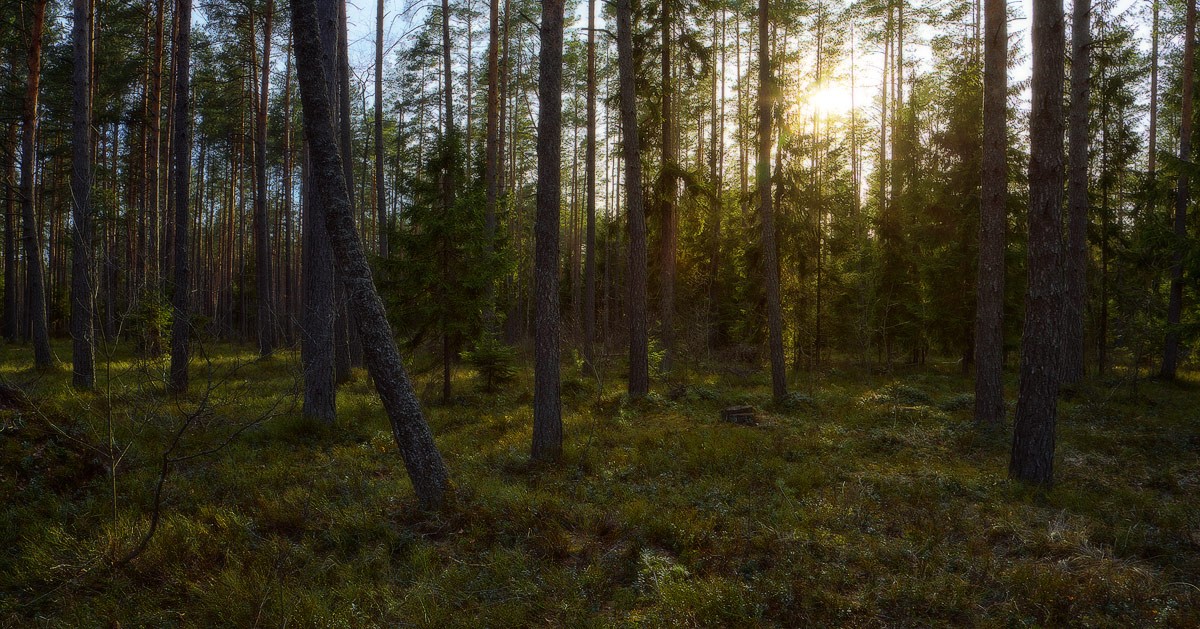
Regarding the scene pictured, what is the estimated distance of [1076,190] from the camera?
550 inches

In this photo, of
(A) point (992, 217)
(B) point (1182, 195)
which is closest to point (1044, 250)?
(A) point (992, 217)

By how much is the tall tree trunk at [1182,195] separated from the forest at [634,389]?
0.12 metres

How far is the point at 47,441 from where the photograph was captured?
254 inches

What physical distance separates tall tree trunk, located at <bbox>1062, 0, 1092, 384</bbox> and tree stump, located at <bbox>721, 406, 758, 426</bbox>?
26.6 feet

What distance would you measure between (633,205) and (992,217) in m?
6.53

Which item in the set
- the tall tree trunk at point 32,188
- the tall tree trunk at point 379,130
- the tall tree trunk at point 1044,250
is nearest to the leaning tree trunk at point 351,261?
the tall tree trunk at point 1044,250

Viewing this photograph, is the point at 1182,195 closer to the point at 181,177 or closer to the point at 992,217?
the point at 992,217

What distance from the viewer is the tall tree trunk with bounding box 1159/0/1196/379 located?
15.1 m

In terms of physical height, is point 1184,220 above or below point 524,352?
above

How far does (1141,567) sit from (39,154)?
29442 millimetres

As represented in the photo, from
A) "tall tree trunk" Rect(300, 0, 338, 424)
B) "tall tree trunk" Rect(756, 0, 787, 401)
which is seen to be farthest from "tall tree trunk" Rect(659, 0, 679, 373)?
"tall tree trunk" Rect(300, 0, 338, 424)

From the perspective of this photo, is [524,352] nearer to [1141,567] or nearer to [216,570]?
[216,570]

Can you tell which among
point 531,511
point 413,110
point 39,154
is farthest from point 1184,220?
point 39,154

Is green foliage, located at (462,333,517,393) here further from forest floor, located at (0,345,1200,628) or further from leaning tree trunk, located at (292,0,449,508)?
leaning tree trunk, located at (292,0,449,508)
